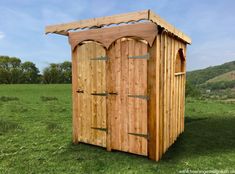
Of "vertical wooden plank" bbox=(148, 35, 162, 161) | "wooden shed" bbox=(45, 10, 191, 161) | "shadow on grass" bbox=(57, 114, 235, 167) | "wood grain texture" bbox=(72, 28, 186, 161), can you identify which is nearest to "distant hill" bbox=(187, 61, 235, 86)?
"shadow on grass" bbox=(57, 114, 235, 167)

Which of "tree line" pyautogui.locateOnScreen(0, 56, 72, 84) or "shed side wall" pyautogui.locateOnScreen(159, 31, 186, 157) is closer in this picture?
"shed side wall" pyautogui.locateOnScreen(159, 31, 186, 157)

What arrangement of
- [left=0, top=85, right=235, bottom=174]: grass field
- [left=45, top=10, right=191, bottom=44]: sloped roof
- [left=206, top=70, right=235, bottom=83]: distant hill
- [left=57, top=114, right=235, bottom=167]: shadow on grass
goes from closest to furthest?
1. [left=45, top=10, right=191, bottom=44]: sloped roof
2. [left=0, top=85, right=235, bottom=174]: grass field
3. [left=57, top=114, right=235, bottom=167]: shadow on grass
4. [left=206, top=70, right=235, bottom=83]: distant hill

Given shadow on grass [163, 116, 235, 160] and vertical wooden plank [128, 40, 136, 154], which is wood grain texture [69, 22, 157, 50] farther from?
shadow on grass [163, 116, 235, 160]

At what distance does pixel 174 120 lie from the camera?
4723 mm

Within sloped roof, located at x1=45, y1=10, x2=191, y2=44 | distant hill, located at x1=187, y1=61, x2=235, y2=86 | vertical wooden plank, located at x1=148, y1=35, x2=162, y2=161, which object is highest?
distant hill, located at x1=187, y1=61, x2=235, y2=86

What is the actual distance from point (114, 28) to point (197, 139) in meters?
3.29

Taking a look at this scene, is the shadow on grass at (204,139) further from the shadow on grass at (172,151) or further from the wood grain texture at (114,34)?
the wood grain texture at (114,34)

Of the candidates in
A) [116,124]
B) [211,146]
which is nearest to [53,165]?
[116,124]

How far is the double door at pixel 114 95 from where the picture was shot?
3.80m

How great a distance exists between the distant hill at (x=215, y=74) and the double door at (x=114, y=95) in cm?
4393

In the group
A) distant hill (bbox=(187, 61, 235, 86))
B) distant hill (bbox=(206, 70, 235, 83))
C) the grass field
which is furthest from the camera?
distant hill (bbox=(206, 70, 235, 83))

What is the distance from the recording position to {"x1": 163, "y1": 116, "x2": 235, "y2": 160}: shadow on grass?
4.16m

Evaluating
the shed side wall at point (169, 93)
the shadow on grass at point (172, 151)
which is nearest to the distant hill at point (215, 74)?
the shadow on grass at point (172, 151)

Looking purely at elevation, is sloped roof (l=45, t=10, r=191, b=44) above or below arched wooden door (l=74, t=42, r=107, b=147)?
above
